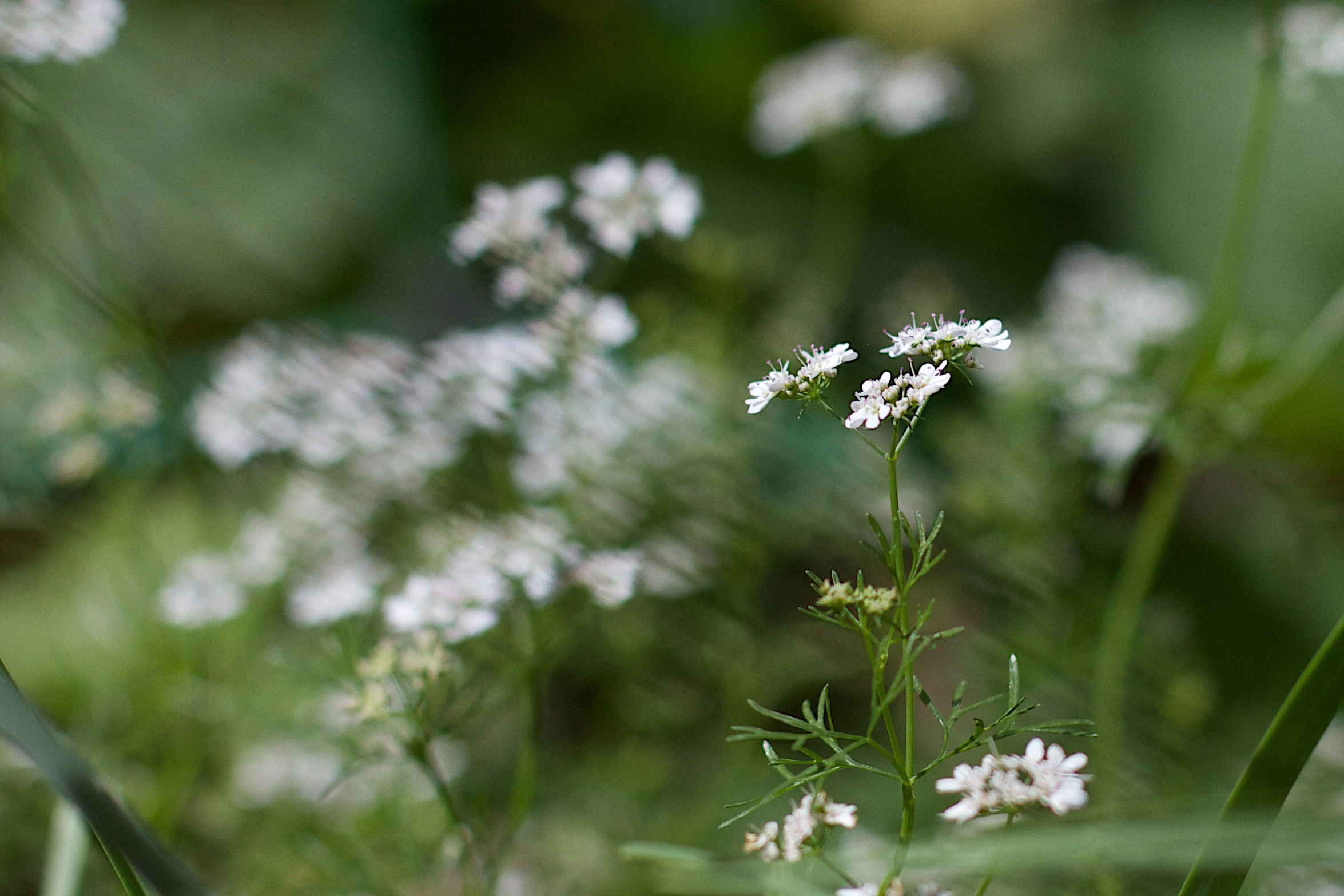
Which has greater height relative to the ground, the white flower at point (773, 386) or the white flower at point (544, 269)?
the white flower at point (544, 269)

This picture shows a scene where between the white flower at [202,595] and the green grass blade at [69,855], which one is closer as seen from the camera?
the green grass blade at [69,855]

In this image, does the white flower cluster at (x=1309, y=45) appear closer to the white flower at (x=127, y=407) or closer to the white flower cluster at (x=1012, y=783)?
the white flower cluster at (x=1012, y=783)

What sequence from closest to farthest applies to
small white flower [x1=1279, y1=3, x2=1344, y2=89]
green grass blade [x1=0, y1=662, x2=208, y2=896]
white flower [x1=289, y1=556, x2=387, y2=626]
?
green grass blade [x1=0, y1=662, x2=208, y2=896] → white flower [x1=289, y1=556, x2=387, y2=626] → small white flower [x1=1279, y1=3, x2=1344, y2=89]

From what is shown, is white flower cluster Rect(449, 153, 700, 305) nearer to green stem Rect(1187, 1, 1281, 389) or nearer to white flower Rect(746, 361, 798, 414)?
white flower Rect(746, 361, 798, 414)

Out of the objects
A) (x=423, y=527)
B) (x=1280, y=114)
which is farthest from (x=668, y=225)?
(x=1280, y=114)

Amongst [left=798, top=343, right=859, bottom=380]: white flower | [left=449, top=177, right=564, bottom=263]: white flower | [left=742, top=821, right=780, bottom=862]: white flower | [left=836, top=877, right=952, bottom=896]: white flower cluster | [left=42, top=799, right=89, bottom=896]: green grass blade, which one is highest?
[left=449, top=177, right=564, bottom=263]: white flower

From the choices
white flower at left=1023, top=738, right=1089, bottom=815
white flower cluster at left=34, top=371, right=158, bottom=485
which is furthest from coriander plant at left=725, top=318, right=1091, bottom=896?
white flower cluster at left=34, top=371, right=158, bottom=485

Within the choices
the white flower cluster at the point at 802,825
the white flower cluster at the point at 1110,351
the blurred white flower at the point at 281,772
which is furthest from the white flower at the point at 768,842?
the blurred white flower at the point at 281,772
